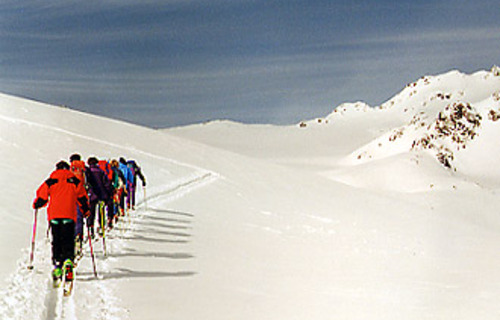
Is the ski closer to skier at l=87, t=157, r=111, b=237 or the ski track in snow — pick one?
the ski track in snow

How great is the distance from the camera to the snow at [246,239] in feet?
29.9

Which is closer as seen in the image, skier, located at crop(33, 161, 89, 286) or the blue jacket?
skier, located at crop(33, 161, 89, 286)

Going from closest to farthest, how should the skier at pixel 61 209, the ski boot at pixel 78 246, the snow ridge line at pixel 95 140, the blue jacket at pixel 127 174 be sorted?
→ the skier at pixel 61 209, the ski boot at pixel 78 246, the blue jacket at pixel 127 174, the snow ridge line at pixel 95 140

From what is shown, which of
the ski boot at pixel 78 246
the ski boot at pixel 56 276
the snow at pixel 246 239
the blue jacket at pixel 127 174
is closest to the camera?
the ski boot at pixel 56 276

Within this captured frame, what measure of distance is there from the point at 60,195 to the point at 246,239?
8.86 metres

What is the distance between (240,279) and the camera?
37.1 feet

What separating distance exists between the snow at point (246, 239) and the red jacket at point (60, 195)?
3.38ft

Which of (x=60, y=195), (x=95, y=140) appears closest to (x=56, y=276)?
(x=60, y=195)

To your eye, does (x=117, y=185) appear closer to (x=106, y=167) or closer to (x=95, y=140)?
(x=106, y=167)

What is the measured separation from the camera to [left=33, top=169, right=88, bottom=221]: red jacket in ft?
28.8

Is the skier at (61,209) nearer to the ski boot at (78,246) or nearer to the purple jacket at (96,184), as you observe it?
the ski boot at (78,246)

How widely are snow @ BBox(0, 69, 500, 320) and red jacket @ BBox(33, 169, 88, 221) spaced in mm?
1030

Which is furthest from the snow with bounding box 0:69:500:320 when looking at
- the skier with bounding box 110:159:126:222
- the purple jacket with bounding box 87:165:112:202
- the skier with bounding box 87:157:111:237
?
the purple jacket with bounding box 87:165:112:202

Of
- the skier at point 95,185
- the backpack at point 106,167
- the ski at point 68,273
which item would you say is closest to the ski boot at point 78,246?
the skier at point 95,185
